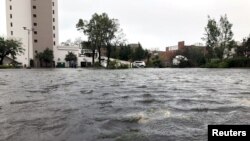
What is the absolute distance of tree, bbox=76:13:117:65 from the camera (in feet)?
232

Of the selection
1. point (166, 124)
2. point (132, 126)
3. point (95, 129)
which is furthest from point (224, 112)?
point (95, 129)

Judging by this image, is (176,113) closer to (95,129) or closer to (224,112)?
(224,112)

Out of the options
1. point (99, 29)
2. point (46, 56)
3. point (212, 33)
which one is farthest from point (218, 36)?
point (46, 56)

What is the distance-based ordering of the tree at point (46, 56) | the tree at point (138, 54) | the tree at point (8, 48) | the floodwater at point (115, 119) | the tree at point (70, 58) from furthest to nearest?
the tree at point (138, 54), the tree at point (70, 58), the tree at point (46, 56), the tree at point (8, 48), the floodwater at point (115, 119)

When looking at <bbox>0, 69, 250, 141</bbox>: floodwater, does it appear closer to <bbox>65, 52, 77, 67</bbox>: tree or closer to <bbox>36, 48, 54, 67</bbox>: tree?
<bbox>36, 48, 54, 67</bbox>: tree

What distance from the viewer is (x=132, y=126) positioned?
4.74 metres

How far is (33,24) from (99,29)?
84.4ft

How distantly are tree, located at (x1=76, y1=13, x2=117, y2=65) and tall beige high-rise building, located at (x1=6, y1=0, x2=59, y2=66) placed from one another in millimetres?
17181

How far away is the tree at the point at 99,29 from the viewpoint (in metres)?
70.6

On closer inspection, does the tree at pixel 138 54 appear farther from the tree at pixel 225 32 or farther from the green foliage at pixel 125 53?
the tree at pixel 225 32

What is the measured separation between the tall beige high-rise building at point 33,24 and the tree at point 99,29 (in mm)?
17181

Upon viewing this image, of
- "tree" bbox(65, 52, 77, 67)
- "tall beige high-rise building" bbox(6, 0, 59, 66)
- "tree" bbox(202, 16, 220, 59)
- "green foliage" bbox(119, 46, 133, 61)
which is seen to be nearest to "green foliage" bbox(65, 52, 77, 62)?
"tree" bbox(65, 52, 77, 67)

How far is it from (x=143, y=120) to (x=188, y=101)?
2.52 m

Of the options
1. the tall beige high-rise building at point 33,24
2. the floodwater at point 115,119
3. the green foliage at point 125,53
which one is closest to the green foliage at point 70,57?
the tall beige high-rise building at point 33,24
